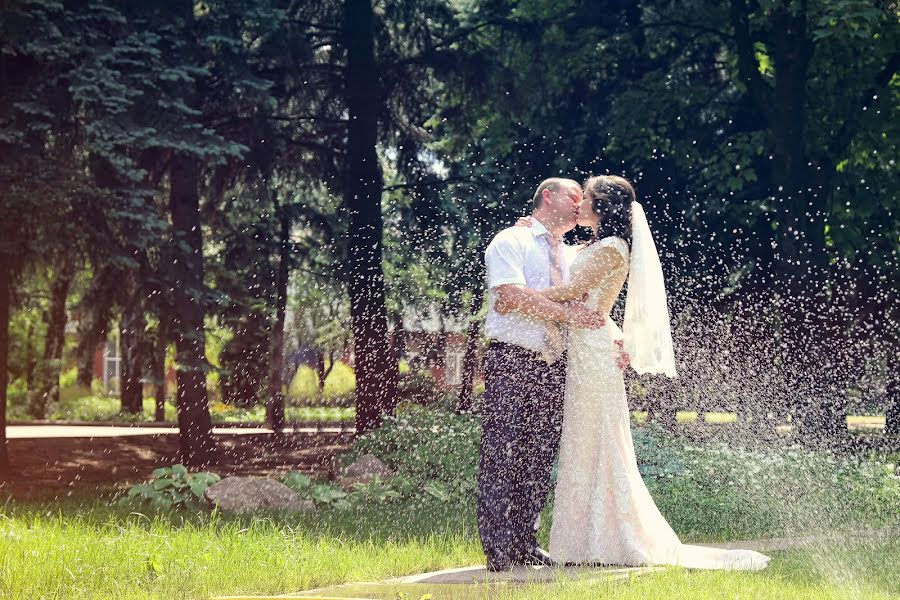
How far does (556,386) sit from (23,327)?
90.2ft

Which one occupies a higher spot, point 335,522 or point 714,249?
point 714,249

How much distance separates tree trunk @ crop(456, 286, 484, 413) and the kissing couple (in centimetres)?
862

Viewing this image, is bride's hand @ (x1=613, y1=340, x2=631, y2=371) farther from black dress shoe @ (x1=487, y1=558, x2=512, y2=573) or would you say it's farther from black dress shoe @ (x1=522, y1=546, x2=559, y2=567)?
black dress shoe @ (x1=487, y1=558, x2=512, y2=573)

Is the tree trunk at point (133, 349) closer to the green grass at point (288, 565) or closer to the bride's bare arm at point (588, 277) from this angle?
the green grass at point (288, 565)

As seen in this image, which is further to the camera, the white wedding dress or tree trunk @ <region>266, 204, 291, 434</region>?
tree trunk @ <region>266, 204, 291, 434</region>

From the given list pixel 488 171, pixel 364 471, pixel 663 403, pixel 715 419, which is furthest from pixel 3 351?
pixel 715 419

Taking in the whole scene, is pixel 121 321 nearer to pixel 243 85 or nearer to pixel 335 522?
pixel 243 85

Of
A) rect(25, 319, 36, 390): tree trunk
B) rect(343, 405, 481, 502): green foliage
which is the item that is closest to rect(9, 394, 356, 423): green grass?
rect(25, 319, 36, 390): tree trunk

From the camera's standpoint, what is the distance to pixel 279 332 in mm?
24844

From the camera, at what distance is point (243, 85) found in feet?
48.8

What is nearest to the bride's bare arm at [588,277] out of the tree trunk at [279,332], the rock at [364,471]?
the rock at [364,471]

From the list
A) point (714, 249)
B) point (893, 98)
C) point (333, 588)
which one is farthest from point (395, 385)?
point (333, 588)

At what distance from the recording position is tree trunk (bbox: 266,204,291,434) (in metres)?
20.5

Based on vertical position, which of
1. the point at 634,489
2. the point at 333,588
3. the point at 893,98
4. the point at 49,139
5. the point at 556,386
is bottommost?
the point at 333,588
